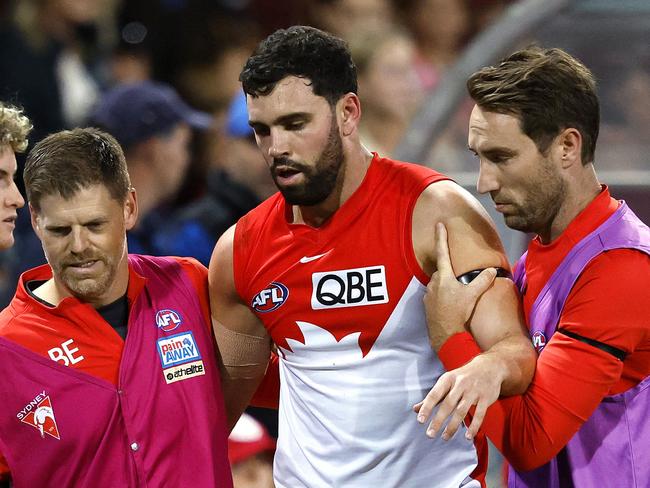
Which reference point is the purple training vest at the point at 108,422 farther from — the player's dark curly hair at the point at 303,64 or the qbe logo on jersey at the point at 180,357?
the player's dark curly hair at the point at 303,64

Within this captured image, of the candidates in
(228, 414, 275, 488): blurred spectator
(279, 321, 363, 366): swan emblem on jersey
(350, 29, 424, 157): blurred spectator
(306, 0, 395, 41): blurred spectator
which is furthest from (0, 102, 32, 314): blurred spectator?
(306, 0, 395, 41): blurred spectator

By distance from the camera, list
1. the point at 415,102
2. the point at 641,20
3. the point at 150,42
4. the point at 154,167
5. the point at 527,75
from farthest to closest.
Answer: the point at 150,42, the point at 415,102, the point at 154,167, the point at 641,20, the point at 527,75

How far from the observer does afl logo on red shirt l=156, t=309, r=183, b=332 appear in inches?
132

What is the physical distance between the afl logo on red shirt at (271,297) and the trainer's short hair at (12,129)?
0.78 m

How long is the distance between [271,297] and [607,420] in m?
0.93

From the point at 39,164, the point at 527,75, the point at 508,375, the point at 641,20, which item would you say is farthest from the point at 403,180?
the point at 641,20

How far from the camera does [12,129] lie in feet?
11.4

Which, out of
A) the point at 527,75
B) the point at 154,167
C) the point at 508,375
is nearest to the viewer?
the point at 508,375

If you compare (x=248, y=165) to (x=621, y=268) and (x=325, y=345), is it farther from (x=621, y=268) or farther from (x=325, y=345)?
(x=621, y=268)

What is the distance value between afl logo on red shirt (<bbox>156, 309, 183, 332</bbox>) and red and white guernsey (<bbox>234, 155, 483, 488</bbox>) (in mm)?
218

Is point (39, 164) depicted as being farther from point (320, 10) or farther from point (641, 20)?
point (320, 10)

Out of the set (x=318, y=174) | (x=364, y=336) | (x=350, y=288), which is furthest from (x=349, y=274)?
(x=318, y=174)

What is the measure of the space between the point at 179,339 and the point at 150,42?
4383mm

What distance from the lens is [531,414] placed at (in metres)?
3.06
